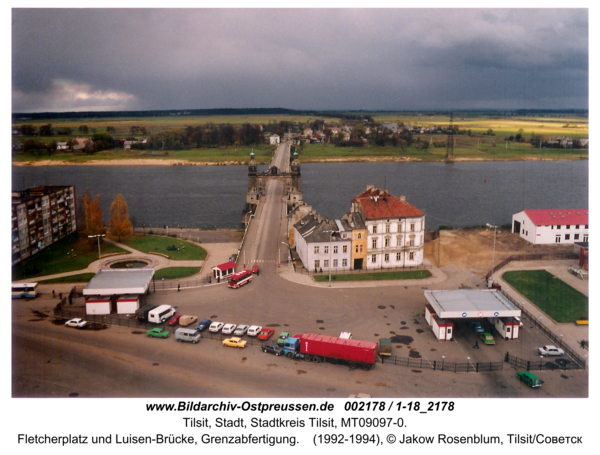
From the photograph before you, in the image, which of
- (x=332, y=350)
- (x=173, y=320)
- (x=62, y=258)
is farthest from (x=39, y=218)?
(x=332, y=350)

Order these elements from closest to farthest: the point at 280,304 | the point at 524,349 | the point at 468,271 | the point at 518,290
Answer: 1. the point at 524,349
2. the point at 280,304
3. the point at 518,290
4. the point at 468,271

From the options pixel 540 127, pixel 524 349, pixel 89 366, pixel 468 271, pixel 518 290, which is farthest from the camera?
pixel 540 127

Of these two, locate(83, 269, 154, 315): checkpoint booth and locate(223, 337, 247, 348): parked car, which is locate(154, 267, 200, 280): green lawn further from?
locate(223, 337, 247, 348): parked car

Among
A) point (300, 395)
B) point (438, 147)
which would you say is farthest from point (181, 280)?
point (438, 147)

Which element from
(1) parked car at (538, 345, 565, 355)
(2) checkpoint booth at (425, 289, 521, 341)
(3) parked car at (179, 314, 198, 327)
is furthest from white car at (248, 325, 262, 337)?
(1) parked car at (538, 345, 565, 355)

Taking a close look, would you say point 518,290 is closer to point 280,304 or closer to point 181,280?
point 280,304

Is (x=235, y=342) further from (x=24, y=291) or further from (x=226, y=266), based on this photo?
(x=24, y=291)

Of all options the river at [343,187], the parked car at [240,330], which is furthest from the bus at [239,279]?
the river at [343,187]

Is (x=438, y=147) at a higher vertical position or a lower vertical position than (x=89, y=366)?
higher
